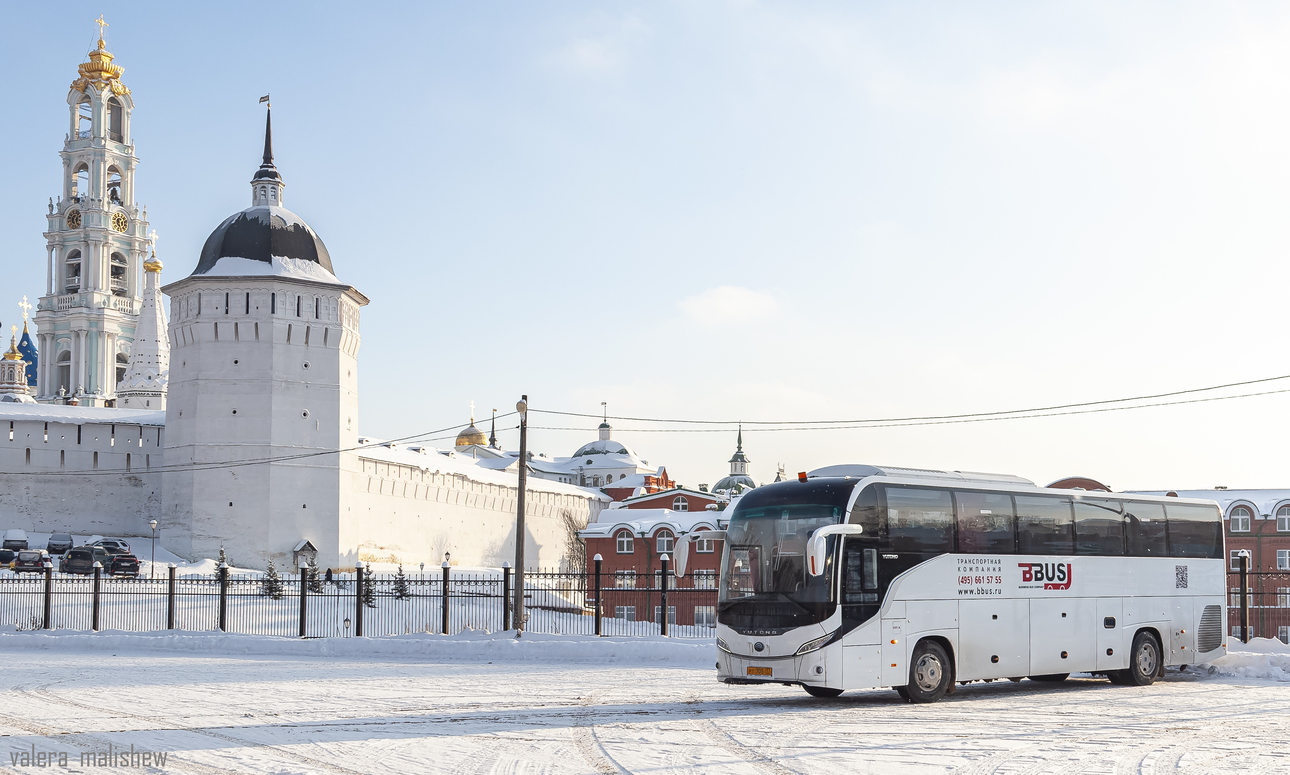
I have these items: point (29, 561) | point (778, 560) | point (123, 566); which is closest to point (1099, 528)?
point (778, 560)

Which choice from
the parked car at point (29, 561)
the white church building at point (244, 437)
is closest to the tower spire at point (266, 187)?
the white church building at point (244, 437)

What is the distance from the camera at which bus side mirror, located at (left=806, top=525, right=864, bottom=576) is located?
1241 cm

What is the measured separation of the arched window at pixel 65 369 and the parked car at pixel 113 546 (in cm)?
4380

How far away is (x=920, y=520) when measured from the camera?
13898mm

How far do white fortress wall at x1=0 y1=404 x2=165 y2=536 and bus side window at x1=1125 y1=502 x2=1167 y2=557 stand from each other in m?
48.3

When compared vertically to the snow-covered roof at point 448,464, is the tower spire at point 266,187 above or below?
above

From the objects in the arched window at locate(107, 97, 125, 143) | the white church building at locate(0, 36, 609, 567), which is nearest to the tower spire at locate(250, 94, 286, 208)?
the white church building at locate(0, 36, 609, 567)

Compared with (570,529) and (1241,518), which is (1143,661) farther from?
(570,529)

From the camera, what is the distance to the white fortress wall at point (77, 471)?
53.9 metres

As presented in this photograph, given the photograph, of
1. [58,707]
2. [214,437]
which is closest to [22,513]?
[214,437]

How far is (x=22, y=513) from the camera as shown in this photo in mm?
53500

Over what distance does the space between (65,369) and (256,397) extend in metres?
46.4

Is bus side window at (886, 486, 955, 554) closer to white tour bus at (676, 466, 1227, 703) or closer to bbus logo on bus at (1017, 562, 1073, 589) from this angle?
white tour bus at (676, 466, 1227, 703)

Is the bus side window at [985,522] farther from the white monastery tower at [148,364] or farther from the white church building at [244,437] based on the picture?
the white monastery tower at [148,364]
